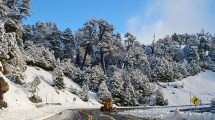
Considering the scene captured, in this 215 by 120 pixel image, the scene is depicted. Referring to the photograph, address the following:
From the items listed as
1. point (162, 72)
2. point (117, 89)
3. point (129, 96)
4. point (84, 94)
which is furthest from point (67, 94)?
point (162, 72)

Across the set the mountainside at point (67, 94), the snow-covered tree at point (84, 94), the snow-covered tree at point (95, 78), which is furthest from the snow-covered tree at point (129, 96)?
the snow-covered tree at point (84, 94)

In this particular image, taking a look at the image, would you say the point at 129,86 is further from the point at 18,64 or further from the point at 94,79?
the point at 18,64

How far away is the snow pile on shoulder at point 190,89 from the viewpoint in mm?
98312

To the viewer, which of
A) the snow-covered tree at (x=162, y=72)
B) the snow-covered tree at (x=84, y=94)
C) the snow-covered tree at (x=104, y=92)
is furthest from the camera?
the snow-covered tree at (x=162, y=72)

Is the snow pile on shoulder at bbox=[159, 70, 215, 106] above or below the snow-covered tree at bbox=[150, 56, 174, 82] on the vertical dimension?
below

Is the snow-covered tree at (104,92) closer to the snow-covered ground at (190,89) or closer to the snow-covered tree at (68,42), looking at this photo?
the snow-covered ground at (190,89)

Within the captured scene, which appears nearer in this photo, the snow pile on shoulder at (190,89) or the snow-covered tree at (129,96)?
the snow-covered tree at (129,96)

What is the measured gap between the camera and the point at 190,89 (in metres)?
109

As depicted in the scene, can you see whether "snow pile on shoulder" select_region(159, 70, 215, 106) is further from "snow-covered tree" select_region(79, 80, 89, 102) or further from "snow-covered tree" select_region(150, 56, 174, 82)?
"snow-covered tree" select_region(79, 80, 89, 102)

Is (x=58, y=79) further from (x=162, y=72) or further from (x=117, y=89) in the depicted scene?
(x=162, y=72)

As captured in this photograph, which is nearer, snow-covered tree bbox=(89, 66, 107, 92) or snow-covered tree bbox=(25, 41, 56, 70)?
snow-covered tree bbox=(25, 41, 56, 70)

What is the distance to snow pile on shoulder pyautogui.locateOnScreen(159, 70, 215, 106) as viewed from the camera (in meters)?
98.3

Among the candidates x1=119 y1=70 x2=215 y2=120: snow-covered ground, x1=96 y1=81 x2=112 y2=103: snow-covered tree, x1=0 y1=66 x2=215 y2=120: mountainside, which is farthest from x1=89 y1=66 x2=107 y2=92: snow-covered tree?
x1=119 y1=70 x2=215 y2=120: snow-covered ground

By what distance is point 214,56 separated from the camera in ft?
472
